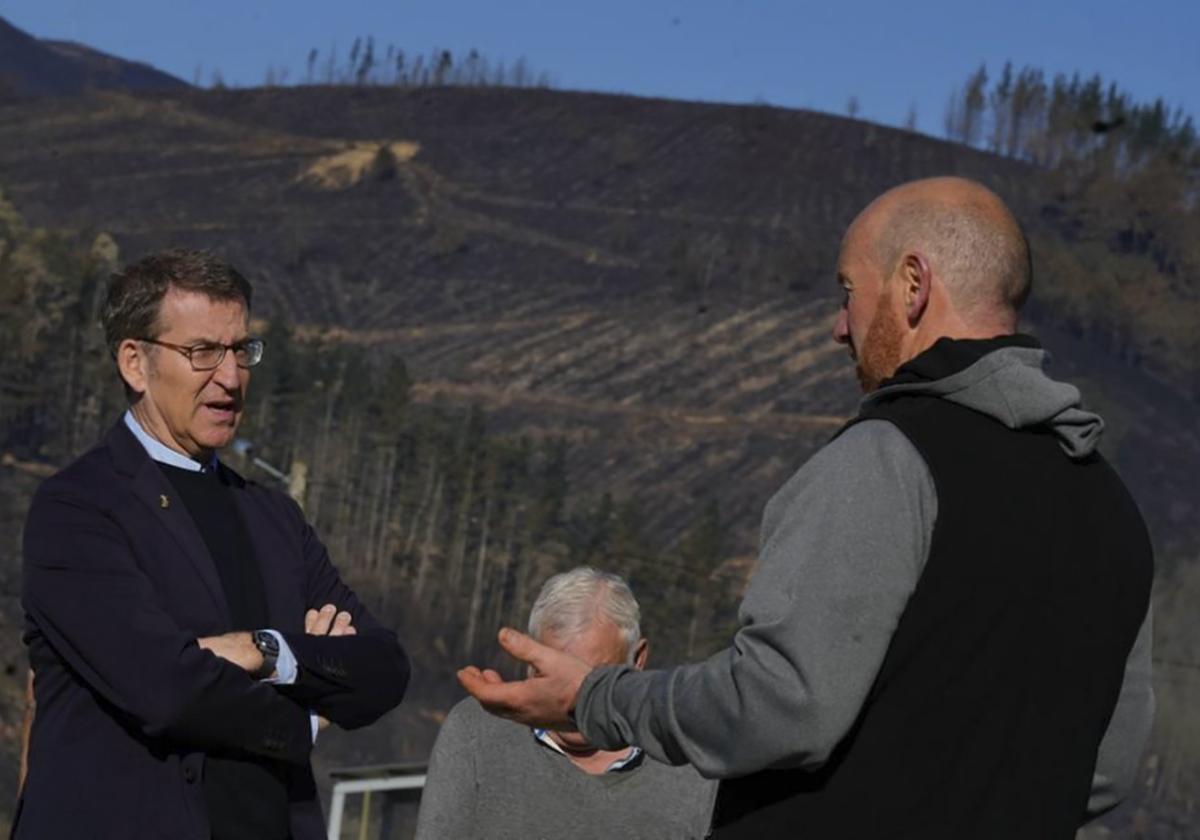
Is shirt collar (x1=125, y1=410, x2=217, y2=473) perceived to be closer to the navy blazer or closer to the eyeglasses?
the navy blazer

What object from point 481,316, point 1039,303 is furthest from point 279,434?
point 1039,303

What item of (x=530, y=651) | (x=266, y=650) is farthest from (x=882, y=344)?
(x=266, y=650)

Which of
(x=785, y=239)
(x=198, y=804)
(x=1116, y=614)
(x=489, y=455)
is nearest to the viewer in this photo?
(x=1116, y=614)

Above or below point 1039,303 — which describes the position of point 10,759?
below

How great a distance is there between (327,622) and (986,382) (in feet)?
4.45

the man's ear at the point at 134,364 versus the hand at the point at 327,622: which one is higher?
the man's ear at the point at 134,364

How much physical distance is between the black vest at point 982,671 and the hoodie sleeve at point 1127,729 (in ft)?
0.58

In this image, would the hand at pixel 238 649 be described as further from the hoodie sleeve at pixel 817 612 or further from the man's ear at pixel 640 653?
the hoodie sleeve at pixel 817 612

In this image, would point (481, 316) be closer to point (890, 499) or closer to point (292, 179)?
point (292, 179)

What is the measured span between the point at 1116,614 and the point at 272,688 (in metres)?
1.25

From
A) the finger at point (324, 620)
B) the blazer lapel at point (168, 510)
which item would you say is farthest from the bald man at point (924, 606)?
the finger at point (324, 620)

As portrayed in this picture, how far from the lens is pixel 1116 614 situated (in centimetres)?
250

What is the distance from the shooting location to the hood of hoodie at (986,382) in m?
2.42

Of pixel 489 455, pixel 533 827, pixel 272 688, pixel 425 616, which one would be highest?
pixel 272 688
